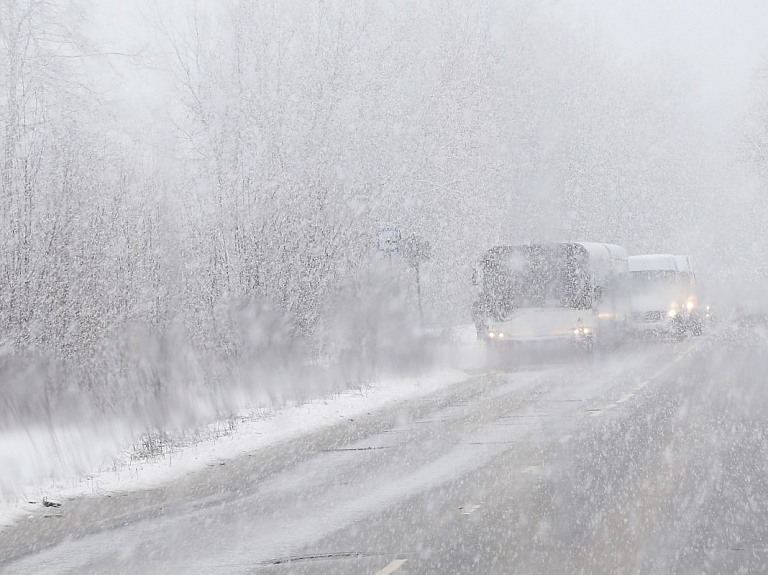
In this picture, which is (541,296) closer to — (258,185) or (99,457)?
(258,185)

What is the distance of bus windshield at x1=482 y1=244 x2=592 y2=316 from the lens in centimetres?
2870

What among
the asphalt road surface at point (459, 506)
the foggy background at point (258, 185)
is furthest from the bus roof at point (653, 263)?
the asphalt road surface at point (459, 506)

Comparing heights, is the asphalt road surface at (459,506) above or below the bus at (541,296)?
below

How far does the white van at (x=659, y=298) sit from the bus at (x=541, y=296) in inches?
258

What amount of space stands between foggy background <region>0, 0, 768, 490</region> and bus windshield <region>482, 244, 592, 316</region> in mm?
2462

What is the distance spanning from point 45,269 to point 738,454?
8.84 meters

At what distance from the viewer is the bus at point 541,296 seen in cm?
2839

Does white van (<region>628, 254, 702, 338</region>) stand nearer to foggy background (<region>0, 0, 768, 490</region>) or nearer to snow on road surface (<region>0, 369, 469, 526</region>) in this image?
foggy background (<region>0, 0, 768, 490</region>)

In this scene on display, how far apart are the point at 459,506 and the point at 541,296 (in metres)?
20.0

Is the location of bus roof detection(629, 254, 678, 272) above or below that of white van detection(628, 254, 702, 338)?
above

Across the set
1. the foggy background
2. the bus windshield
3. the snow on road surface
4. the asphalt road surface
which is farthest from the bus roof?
the snow on road surface

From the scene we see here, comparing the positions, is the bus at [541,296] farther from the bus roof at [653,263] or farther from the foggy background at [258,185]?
the bus roof at [653,263]

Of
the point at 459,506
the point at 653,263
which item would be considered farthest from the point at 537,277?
the point at 459,506

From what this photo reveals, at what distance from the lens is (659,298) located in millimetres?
36719
